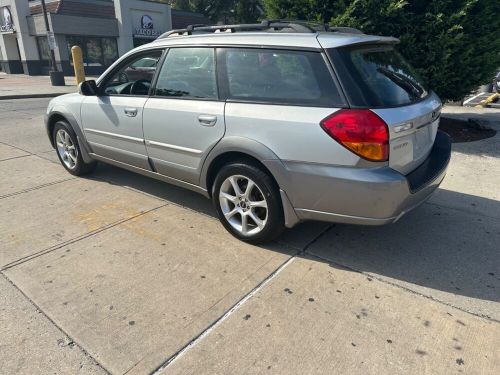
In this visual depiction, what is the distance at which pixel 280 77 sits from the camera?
10.1 ft

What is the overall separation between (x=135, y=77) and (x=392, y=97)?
2.76 metres

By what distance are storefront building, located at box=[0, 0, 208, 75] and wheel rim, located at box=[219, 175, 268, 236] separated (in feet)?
81.3

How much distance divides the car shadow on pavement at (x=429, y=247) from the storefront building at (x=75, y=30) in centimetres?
2466

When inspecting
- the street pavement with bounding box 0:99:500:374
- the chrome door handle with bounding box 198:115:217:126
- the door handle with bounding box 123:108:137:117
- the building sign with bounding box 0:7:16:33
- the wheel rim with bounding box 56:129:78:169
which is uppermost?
the building sign with bounding box 0:7:16:33

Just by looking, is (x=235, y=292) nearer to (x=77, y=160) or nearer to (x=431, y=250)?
(x=431, y=250)

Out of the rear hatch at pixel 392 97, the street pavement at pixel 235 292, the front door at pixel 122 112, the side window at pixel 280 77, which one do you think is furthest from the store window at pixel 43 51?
the rear hatch at pixel 392 97

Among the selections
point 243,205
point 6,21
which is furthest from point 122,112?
point 6,21

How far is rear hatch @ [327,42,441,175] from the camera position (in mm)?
2766

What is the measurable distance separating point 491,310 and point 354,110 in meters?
1.59

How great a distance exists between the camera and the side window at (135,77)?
4062 mm

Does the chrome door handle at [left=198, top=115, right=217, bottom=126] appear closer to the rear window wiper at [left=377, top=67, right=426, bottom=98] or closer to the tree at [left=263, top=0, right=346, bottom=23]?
the rear window wiper at [left=377, top=67, right=426, bottom=98]

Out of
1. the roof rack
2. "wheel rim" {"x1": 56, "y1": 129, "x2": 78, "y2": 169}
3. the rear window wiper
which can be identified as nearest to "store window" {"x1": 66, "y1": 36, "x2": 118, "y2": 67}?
"wheel rim" {"x1": 56, "y1": 129, "x2": 78, "y2": 169}

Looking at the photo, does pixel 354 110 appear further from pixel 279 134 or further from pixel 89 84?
pixel 89 84

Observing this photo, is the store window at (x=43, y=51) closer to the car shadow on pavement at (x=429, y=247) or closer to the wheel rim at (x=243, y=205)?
the car shadow on pavement at (x=429, y=247)
